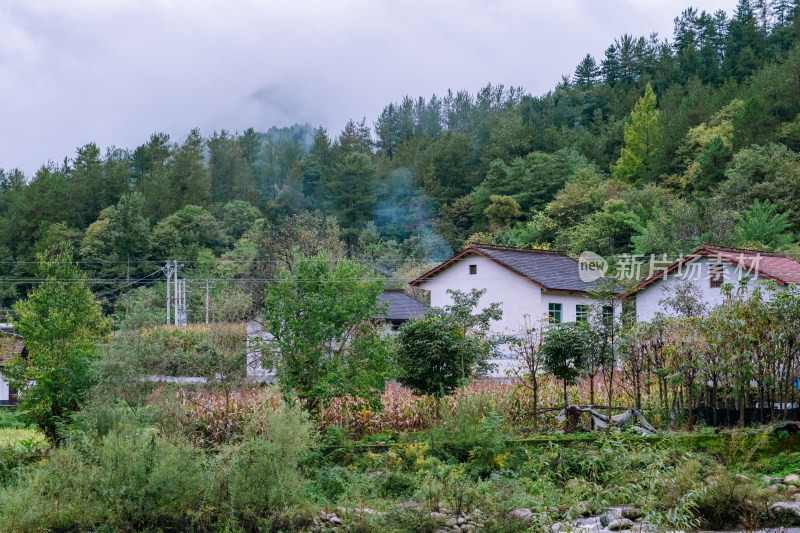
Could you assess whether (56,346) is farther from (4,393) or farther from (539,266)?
(539,266)

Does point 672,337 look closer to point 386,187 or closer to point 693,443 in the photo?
point 693,443

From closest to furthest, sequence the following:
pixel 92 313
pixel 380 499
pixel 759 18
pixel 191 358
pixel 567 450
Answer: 1. pixel 380 499
2. pixel 567 450
3. pixel 92 313
4. pixel 191 358
5. pixel 759 18

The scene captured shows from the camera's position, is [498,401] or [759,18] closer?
[498,401]

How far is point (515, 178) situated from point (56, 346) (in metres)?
31.0

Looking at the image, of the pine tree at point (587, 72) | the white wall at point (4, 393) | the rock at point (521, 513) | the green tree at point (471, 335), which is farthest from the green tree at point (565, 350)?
the pine tree at point (587, 72)

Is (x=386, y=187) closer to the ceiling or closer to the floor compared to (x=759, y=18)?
closer to the floor

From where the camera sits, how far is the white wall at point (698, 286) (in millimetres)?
20384

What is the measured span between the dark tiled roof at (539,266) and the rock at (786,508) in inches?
641

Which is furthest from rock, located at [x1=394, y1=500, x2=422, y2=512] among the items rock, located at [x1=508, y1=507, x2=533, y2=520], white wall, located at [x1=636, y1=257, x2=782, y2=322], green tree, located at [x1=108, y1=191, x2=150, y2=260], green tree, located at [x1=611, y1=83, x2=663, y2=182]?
green tree, located at [x1=611, y1=83, x2=663, y2=182]

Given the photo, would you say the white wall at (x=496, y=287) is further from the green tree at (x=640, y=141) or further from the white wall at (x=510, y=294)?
the green tree at (x=640, y=141)

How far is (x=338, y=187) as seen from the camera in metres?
43.5

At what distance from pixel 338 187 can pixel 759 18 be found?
32344mm

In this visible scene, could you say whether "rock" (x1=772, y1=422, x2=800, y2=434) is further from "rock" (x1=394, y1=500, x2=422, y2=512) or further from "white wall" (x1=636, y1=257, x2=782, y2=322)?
"white wall" (x1=636, y1=257, x2=782, y2=322)

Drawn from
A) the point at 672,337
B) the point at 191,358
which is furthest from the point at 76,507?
the point at 191,358
